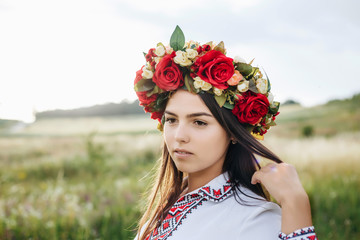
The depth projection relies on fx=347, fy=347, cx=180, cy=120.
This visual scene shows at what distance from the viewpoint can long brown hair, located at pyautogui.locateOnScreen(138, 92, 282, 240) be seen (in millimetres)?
2383

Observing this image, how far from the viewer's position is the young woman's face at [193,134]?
2.32m

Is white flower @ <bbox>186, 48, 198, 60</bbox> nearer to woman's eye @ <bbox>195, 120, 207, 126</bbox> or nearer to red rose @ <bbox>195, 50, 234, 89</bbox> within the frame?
red rose @ <bbox>195, 50, 234, 89</bbox>

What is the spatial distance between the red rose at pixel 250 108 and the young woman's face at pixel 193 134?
171mm

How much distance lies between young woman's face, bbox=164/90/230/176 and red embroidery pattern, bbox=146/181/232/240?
0.59ft

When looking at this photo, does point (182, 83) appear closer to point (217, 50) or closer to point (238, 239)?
point (217, 50)

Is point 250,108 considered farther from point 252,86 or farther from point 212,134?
point 212,134

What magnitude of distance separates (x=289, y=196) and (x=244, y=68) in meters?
0.98

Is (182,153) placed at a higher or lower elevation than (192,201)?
higher

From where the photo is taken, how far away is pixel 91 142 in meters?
8.02

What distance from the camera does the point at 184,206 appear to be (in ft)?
8.18

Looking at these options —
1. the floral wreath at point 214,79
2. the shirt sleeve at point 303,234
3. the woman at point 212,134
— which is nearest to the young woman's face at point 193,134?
the woman at point 212,134

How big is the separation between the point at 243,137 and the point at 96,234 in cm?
395

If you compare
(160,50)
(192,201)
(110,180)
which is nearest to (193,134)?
(192,201)

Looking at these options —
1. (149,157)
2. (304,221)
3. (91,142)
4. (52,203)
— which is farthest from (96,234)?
(149,157)
